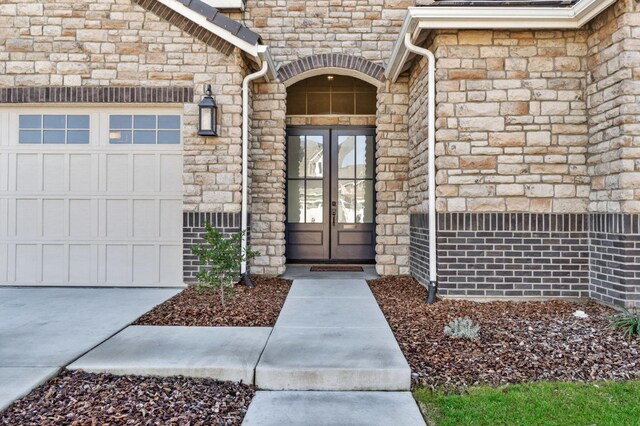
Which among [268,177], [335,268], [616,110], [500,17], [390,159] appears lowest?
[335,268]

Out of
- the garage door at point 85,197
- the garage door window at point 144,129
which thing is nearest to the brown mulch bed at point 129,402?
the garage door at point 85,197

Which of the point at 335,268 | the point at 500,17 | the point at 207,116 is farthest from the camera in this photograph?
the point at 335,268

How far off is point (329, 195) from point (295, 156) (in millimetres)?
910

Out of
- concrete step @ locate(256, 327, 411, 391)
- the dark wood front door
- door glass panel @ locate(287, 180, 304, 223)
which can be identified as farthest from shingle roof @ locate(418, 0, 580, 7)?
concrete step @ locate(256, 327, 411, 391)

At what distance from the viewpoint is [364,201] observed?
7.86m

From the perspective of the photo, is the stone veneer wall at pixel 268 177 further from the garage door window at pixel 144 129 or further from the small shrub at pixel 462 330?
the small shrub at pixel 462 330

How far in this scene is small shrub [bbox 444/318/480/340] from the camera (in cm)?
378

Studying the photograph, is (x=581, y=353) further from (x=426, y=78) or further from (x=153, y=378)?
(x=426, y=78)

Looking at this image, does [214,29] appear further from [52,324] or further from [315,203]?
[52,324]

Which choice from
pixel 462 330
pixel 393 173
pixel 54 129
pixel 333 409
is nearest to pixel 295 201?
pixel 393 173

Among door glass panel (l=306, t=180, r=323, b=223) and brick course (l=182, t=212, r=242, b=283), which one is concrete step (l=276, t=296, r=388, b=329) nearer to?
brick course (l=182, t=212, r=242, b=283)

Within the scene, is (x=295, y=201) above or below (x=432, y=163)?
below

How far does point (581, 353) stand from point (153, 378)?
319 centimetres

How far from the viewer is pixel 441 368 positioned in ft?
10.5
